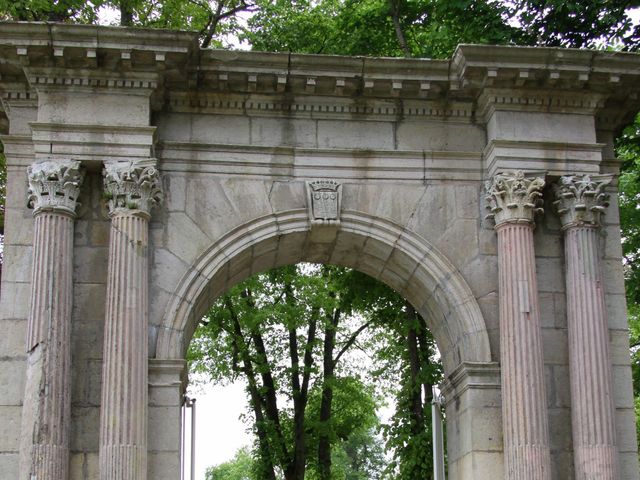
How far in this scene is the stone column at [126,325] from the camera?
36.4 feet

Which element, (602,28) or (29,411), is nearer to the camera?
(29,411)

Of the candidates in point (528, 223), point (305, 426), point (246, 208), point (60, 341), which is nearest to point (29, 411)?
point (60, 341)

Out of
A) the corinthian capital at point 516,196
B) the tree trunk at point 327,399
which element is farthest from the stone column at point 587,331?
the tree trunk at point 327,399

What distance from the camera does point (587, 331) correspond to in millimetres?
12078

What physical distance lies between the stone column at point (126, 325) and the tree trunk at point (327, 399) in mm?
12422

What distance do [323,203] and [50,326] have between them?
11.2 feet

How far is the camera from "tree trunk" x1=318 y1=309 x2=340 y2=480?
23.6 metres

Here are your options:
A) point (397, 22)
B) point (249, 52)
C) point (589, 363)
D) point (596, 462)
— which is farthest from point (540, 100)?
point (397, 22)

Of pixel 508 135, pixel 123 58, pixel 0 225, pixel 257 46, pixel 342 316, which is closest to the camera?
pixel 123 58

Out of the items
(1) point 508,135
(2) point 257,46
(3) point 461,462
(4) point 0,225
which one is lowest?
(3) point 461,462

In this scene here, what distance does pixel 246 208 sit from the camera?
41.5ft

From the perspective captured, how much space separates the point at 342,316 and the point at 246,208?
13937 millimetres

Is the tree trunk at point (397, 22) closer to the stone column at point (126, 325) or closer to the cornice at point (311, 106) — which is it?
the cornice at point (311, 106)

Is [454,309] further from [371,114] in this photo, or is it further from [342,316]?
[342,316]
